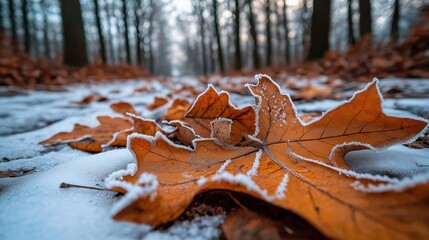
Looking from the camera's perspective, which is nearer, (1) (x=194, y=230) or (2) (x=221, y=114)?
(1) (x=194, y=230)

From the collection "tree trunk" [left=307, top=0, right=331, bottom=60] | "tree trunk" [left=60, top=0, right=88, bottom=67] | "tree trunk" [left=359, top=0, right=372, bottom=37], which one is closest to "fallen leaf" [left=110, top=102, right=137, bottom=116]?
"tree trunk" [left=307, top=0, right=331, bottom=60]

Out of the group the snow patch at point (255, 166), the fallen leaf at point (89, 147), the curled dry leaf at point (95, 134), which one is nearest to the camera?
the snow patch at point (255, 166)

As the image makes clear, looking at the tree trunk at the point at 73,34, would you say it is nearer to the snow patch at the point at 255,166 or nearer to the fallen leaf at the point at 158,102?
the fallen leaf at the point at 158,102

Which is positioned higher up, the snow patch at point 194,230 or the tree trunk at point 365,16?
the tree trunk at point 365,16

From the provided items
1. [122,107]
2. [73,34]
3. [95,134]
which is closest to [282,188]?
[95,134]

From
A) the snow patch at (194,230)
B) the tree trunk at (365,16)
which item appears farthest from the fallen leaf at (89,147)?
the tree trunk at (365,16)

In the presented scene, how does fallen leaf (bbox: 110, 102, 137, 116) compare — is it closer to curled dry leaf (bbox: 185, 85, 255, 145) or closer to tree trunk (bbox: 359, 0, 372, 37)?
curled dry leaf (bbox: 185, 85, 255, 145)

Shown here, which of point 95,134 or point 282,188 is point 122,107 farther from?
point 282,188

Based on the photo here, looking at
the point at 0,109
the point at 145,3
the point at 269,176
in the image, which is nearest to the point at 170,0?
the point at 145,3
